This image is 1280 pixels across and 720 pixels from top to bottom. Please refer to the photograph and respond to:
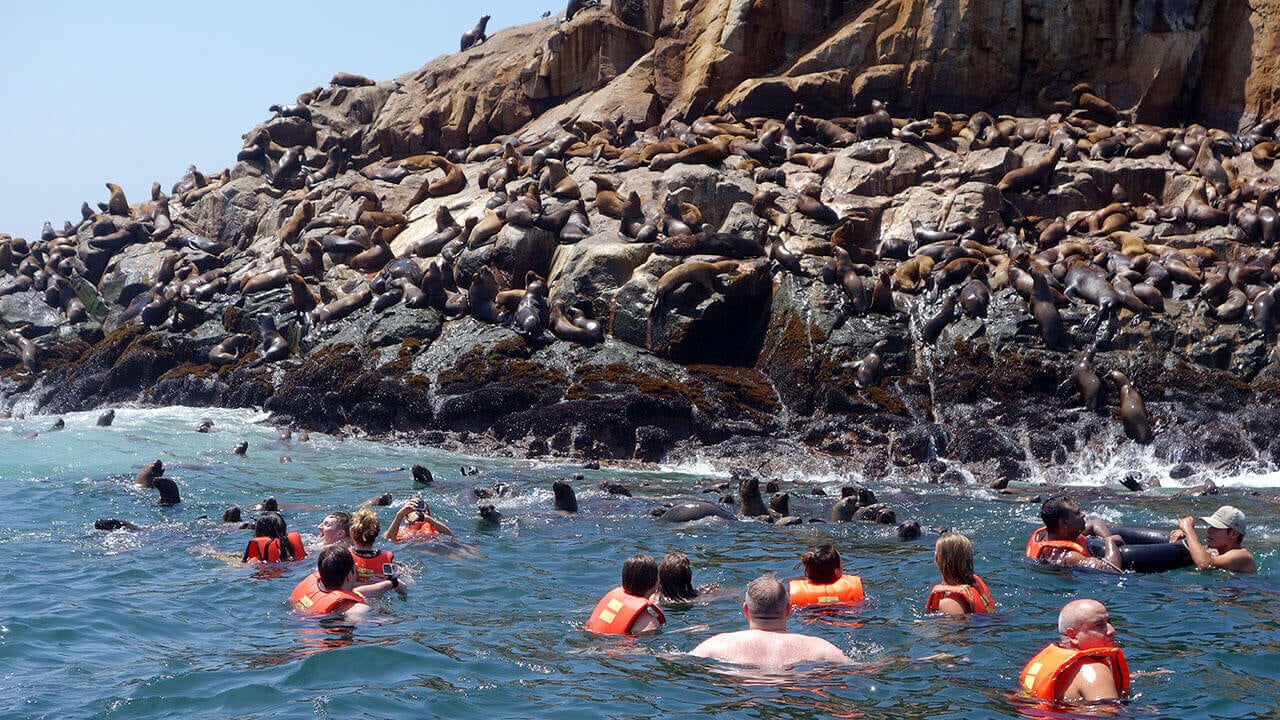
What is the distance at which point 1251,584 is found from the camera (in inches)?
434

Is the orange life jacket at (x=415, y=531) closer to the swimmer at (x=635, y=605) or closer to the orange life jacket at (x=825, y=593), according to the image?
the swimmer at (x=635, y=605)

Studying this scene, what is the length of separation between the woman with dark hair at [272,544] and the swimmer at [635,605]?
4.09 meters

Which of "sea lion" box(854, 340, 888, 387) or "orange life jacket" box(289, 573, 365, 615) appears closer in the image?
"orange life jacket" box(289, 573, 365, 615)

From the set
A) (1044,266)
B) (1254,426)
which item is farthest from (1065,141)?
(1254,426)

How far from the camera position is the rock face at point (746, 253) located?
21.1 metres

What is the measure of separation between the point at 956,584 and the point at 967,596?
0.12 metres

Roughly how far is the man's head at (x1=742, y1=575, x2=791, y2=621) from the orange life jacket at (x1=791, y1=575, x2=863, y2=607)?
2067 mm

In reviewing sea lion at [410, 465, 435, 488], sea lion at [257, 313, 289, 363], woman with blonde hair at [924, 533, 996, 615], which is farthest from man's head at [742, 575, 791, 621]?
sea lion at [257, 313, 289, 363]

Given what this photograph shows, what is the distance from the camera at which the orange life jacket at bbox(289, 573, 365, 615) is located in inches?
→ 379

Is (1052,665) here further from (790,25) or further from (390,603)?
(790,25)

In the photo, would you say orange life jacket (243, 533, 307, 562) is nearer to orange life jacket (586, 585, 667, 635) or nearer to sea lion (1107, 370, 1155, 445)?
orange life jacket (586, 585, 667, 635)

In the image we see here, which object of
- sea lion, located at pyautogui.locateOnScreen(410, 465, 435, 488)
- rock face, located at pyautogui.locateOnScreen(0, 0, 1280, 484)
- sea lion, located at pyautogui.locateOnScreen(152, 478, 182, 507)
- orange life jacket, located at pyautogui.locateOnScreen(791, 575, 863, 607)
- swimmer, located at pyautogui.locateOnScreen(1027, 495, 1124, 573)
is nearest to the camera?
orange life jacket, located at pyautogui.locateOnScreen(791, 575, 863, 607)

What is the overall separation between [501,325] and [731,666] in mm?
15675

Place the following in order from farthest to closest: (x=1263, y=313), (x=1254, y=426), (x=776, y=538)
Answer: (x=1263, y=313), (x=1254, y=426), (x=776, y=538)
